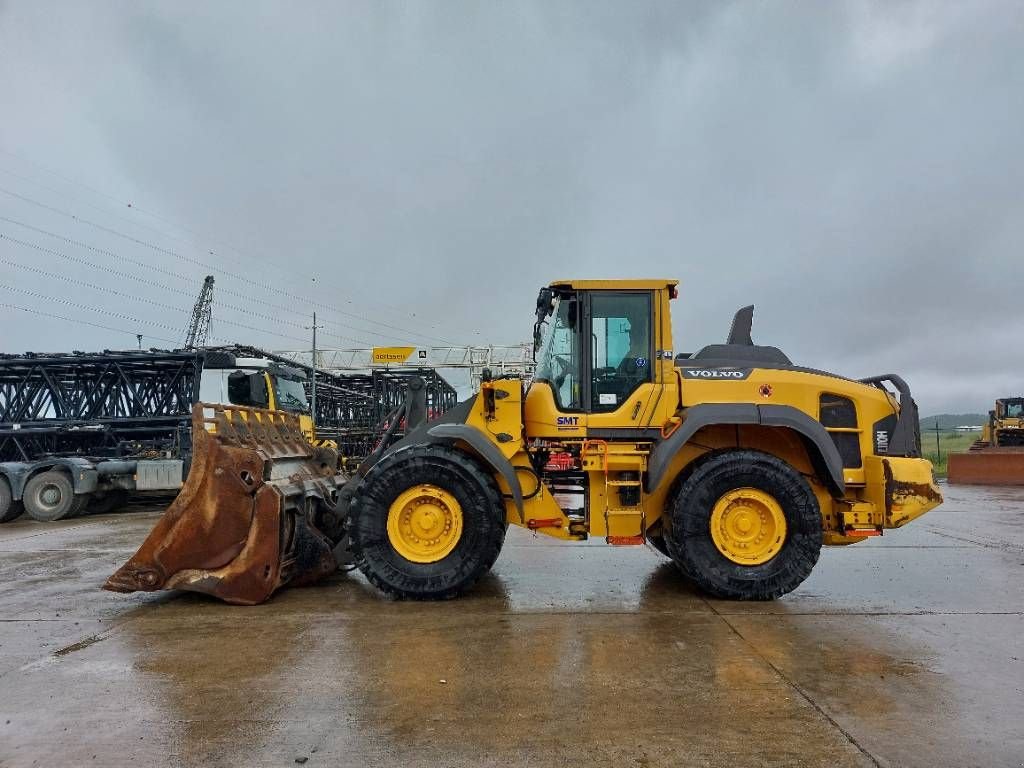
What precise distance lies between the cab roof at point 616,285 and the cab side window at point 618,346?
0.05 m

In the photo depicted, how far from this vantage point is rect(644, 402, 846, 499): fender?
5336 mm

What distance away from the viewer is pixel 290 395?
1280 cm

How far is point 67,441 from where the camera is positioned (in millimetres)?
14062

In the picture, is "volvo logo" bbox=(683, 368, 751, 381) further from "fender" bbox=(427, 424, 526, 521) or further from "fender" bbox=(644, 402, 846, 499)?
"fender" bbox=(427, 424, 526, 521)

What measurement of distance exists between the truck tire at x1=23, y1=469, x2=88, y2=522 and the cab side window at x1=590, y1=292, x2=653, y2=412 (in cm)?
1080

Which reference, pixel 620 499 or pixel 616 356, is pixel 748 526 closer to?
pixel 620 499

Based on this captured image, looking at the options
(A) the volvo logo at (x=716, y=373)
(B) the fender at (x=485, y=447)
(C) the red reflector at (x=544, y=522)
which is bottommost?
(C) the red reflector at (x=544, y=522)

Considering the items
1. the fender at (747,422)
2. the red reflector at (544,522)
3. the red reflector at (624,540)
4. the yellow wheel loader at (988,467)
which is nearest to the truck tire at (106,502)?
the red reflector at (544,522)

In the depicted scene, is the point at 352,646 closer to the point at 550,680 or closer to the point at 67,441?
the point at 550,680

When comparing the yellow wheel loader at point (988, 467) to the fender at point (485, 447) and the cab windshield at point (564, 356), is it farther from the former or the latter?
the fender at point (485, 447)

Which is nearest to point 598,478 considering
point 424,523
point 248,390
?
point 424,523

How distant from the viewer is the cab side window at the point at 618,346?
5.67 metres

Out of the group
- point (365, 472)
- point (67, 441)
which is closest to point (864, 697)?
point (365, 472)

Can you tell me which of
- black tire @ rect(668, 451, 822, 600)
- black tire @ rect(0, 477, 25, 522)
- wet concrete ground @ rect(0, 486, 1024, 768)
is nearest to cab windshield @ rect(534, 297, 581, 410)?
black tire @ rect(668, 451, 822, 600)
